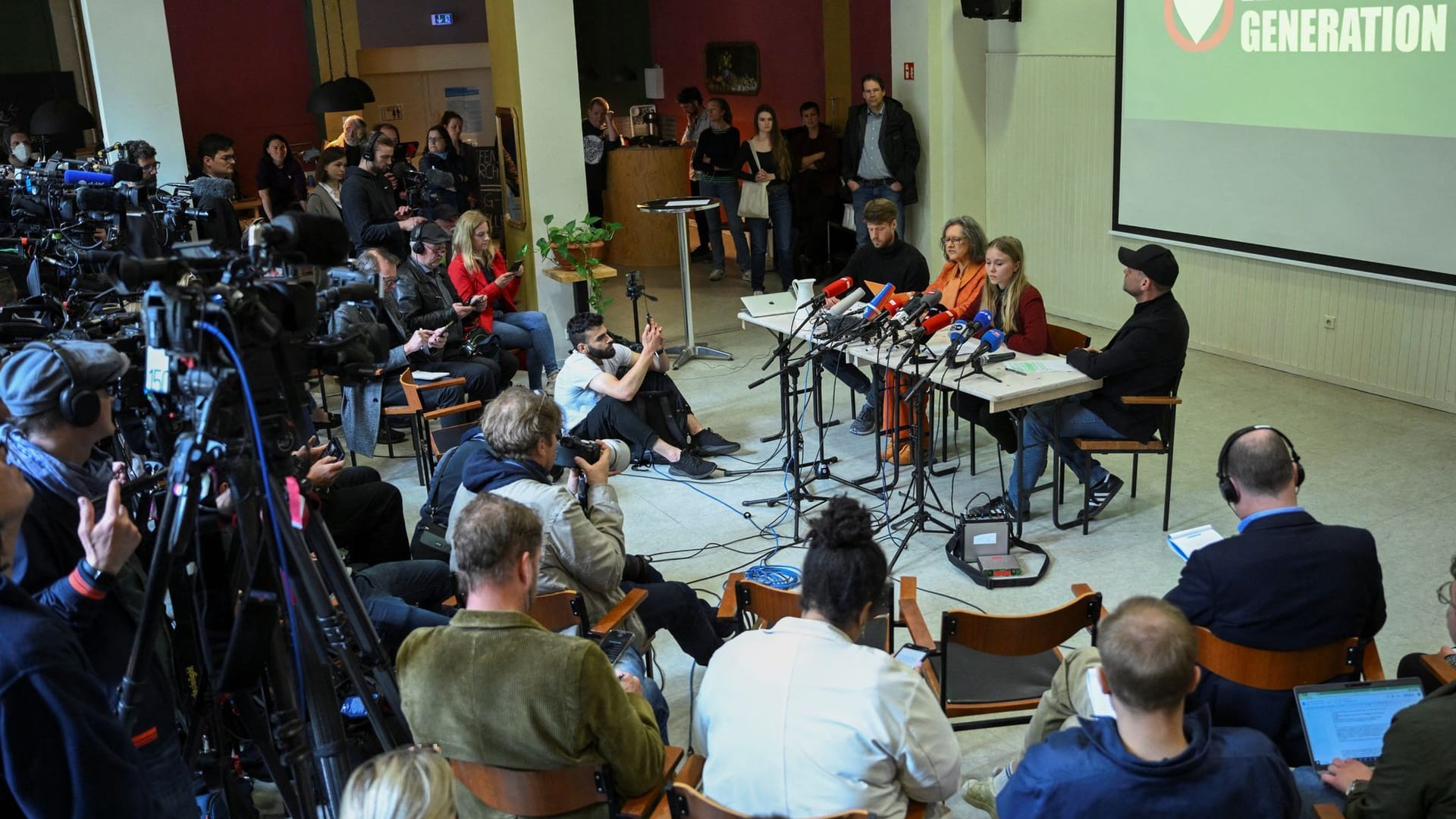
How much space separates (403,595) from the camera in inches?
147

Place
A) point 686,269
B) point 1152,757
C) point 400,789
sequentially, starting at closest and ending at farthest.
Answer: point 400,789 < point 1152,757 < point 686,269

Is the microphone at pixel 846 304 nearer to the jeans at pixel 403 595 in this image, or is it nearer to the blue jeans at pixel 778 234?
the jeans at pixel 403 595

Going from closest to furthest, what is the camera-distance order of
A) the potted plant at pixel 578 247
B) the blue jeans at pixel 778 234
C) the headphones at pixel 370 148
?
the headphones at pixel 370 148, the potted plant at pixel 578 247, the blue jeans at pixel 778 234

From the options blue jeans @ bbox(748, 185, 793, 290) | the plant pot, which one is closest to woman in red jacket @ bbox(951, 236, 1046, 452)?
the plant pot

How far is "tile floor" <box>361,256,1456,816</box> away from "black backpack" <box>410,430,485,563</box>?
902 mm

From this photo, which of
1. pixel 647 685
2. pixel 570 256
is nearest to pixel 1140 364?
pixel 647 685

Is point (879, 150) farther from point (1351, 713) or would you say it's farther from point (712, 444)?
point (1351, 713)

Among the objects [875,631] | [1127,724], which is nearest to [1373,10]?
[875,631]

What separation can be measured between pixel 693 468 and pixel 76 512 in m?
3.69

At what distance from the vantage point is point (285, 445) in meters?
2.44

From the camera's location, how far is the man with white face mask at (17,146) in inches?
311

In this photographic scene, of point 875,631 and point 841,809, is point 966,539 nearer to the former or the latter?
point 875,631

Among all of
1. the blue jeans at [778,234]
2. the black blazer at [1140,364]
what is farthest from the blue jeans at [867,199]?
the black blazer at [1140,364]

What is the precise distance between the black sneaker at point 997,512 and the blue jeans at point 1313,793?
7.36 feet
